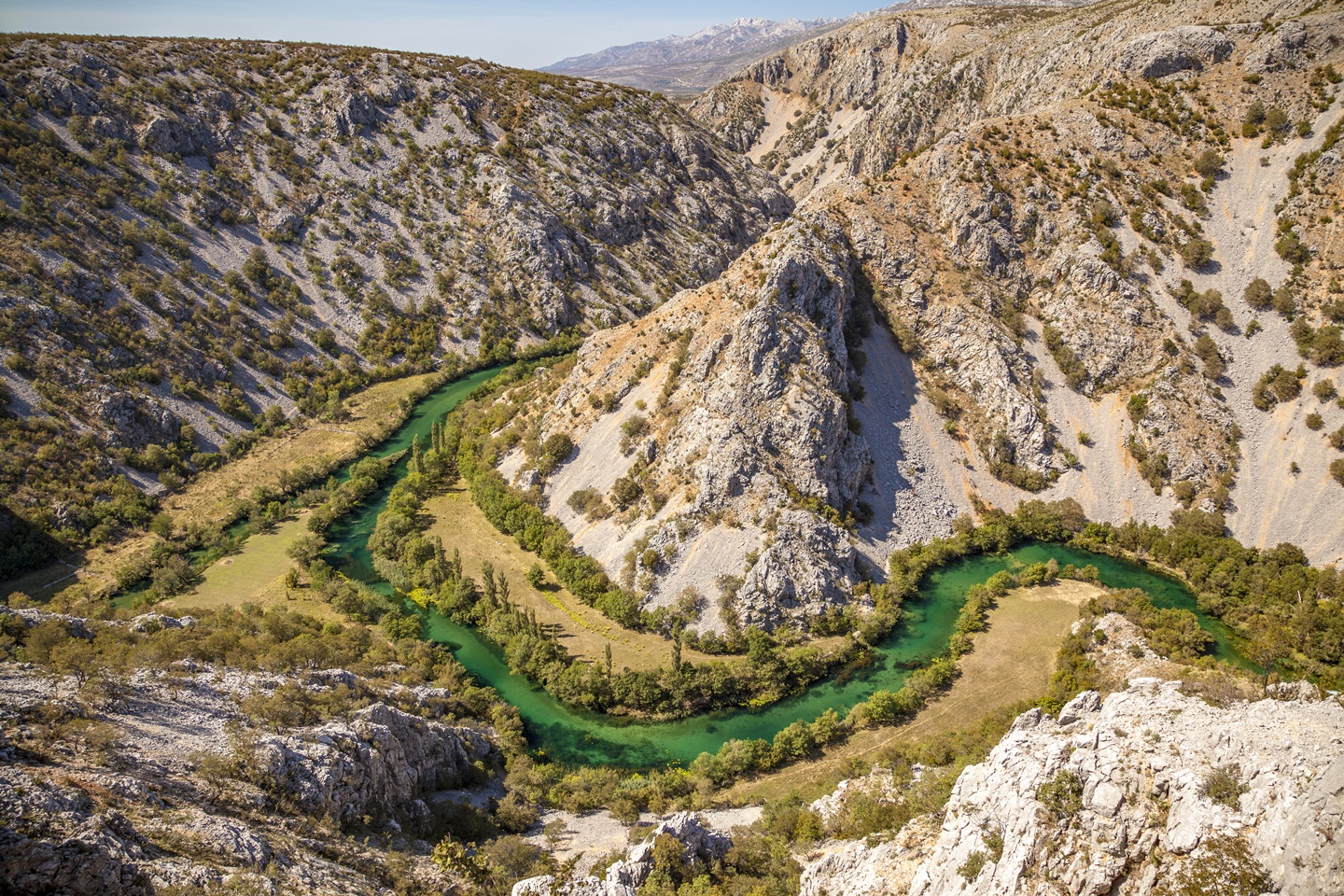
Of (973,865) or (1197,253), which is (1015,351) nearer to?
(1197,253)

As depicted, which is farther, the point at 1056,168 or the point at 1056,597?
the point at 1056,168

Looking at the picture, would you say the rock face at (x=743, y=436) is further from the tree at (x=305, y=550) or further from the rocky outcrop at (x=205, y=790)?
the rocky outcrop at (x=205, y=790)

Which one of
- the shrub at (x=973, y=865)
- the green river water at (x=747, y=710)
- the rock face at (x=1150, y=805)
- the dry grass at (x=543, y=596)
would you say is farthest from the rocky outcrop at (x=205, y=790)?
the rock face at (x=1150, y=805)

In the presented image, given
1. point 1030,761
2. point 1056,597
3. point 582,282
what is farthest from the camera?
point 582,282

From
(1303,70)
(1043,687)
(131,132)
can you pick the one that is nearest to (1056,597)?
(1043,687)

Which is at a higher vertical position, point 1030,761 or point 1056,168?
point 1056,168

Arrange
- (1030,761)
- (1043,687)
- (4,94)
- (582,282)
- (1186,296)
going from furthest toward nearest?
1. (582,282)
2. (4,94)
3. (1186,296)
4. (1043,687)
5. (1030,761)

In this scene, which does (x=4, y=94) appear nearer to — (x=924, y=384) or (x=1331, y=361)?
(x=924, y=384)
